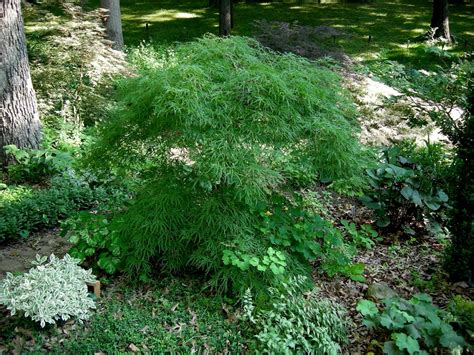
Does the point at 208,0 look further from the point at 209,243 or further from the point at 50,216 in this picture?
the point at 209,243

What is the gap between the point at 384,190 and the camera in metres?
5.07

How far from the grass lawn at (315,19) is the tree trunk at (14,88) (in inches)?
A: 216

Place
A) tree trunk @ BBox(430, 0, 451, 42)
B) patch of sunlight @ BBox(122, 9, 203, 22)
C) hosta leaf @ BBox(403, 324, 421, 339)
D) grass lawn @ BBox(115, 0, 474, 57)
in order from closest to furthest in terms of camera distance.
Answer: hosta leaf @ BBox(403, 324, 421, 339) → grass lawn @ BBox(115, 0, 474, 57) → tree trunk @ BBox(430, 0, 451, 42) → patch of sunlight @ BBox(122, 9, 203, 22)

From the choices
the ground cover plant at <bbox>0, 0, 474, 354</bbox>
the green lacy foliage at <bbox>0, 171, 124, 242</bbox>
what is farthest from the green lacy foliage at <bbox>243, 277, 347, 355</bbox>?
the green lacy foliage at <bbox>0, 171, 124, 242</bbox>

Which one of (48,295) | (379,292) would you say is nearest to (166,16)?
(379,292)

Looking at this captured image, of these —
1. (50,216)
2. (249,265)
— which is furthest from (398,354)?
(50,216)

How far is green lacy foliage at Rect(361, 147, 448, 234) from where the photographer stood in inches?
189

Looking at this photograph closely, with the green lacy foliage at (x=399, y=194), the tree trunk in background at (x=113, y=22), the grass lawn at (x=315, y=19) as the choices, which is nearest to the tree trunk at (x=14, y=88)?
the tree trunk in background at (x=113, y=22)

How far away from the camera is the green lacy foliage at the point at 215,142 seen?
336 centimetres

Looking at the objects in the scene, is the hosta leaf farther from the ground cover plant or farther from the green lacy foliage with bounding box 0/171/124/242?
the green lacy foliage with bounding box 0/171/124/242

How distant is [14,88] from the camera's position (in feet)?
19.2

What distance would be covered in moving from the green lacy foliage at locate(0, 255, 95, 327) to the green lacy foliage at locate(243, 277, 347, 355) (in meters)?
1.17

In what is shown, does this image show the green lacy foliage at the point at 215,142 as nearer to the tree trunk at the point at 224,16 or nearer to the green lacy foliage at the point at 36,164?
the green lacy foliage at the point at 36,164

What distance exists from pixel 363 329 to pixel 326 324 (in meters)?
0.41
